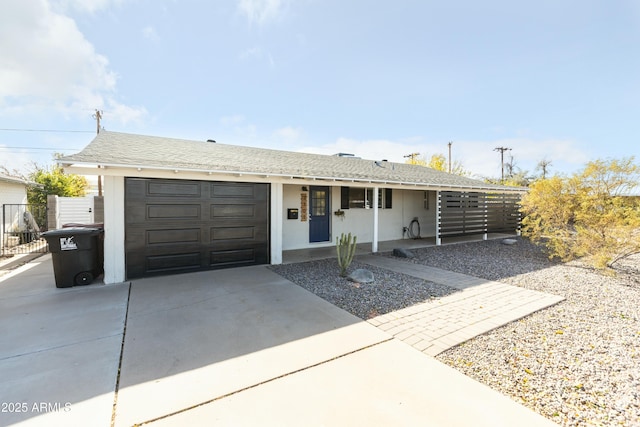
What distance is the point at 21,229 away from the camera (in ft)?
35.5

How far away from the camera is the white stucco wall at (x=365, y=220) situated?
8872 mm

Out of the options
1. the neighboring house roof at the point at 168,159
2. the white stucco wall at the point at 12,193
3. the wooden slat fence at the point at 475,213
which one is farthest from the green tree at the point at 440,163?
the white stucco wall at the point at 12,193

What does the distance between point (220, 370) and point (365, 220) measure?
8363 millimetres

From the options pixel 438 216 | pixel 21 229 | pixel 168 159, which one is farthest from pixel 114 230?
pixel 21 229

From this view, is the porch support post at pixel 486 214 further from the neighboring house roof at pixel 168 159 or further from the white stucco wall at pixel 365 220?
the neighboring house roof at pixel 168 159

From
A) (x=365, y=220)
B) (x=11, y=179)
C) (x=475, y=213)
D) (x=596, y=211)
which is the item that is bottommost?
(x=365, y=220)

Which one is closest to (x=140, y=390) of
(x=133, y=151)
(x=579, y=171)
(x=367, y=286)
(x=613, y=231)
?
(x=367, y=286)

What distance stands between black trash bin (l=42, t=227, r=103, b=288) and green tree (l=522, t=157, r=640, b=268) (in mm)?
11001

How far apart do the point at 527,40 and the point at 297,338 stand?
1076 centimetres

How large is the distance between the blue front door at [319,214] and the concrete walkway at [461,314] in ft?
15.0

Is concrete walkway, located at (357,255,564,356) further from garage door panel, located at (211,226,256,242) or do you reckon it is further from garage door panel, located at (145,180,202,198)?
garage door panel, located at (145,180,202,198)

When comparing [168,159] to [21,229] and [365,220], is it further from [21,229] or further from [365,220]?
[21,229]

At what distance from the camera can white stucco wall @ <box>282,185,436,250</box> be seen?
887 cm

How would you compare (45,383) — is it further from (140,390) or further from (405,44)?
(405,44)
